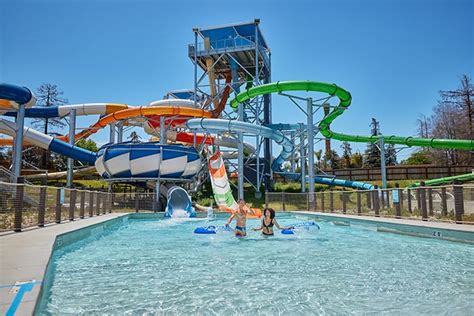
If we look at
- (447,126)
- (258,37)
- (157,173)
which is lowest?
(157,173)

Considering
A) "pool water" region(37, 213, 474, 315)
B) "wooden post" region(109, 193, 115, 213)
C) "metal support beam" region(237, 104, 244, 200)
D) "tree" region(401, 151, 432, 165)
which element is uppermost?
"tree" region(401, 151, 432, 165)

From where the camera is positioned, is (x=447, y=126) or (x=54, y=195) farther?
(x=447, y=126)

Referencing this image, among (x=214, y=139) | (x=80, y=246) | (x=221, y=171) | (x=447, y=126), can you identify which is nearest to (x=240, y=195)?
(x=221, y=171)

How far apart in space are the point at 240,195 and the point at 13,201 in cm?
1642

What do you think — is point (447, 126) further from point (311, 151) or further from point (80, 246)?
point (80, 246)

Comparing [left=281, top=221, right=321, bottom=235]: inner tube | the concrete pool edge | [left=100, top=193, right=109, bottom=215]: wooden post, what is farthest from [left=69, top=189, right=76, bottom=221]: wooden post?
the concrete pool edge

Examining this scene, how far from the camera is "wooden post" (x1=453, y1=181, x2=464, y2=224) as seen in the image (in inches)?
372

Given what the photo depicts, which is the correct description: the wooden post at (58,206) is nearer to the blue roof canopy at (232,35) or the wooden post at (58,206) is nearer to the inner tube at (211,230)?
the inner tube at (211,230)

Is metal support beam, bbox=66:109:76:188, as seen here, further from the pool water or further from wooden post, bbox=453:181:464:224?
wooden post, bbox=453:181:464:224

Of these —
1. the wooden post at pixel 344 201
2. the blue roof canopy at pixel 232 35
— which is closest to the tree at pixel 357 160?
the blue roof canopy at pixel 232 35

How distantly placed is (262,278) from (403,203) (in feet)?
30.0

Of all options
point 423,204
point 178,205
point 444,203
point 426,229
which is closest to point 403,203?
point 423,204

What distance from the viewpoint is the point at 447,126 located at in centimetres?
3694

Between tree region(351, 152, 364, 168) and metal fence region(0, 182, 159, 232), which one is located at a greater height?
tree region(351, 152, 364, 168)
